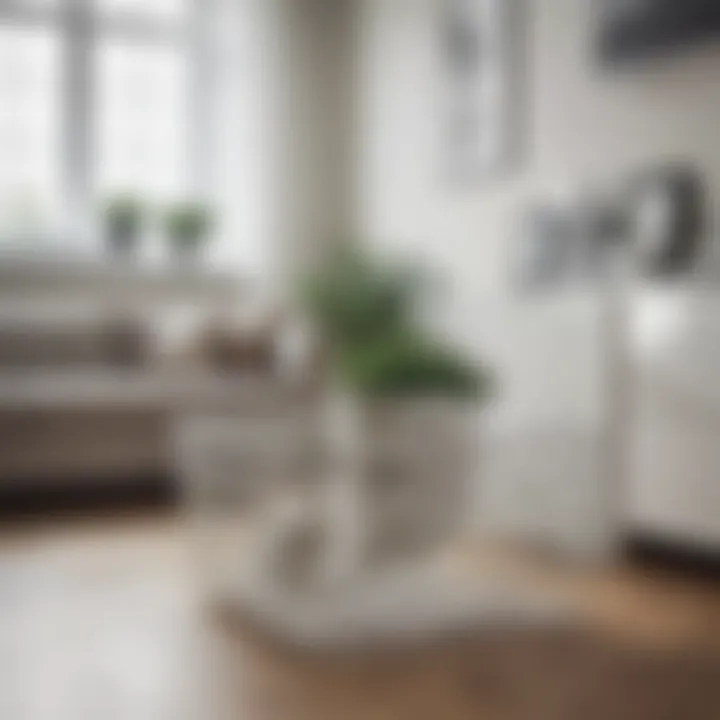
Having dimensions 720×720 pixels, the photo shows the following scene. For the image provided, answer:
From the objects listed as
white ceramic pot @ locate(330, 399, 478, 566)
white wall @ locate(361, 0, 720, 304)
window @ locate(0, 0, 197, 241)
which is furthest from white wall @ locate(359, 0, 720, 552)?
window @ locate(0, 0, 197, 241)

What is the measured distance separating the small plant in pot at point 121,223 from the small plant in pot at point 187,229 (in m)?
0.12

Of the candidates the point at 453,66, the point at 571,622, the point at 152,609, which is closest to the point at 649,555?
the point at 571,622

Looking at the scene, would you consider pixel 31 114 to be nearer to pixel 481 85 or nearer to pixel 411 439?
pixel 481 85

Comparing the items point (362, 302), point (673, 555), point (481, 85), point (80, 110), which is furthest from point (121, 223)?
point (673, 555)

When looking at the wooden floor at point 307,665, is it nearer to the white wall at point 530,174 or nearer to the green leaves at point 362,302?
the white wall at point 530,174

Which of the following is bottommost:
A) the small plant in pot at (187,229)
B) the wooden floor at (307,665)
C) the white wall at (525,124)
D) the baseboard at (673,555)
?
the baseboard at (673,555)

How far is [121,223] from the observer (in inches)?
157

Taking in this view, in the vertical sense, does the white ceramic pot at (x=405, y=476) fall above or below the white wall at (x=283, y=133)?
below

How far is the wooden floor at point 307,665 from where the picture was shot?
4.81 feet

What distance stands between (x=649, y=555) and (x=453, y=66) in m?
1.77

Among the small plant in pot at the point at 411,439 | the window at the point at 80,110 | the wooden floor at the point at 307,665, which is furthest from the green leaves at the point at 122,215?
the small plant in pot at the point at 411,439

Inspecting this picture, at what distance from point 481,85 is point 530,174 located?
1.35 feet

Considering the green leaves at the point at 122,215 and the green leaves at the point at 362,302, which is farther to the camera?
the green leaves at the point at 122,215

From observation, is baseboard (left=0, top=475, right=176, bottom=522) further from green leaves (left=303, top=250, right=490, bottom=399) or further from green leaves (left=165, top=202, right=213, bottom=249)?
green leaves (left=165, top=202, right=213, bottom=249)
